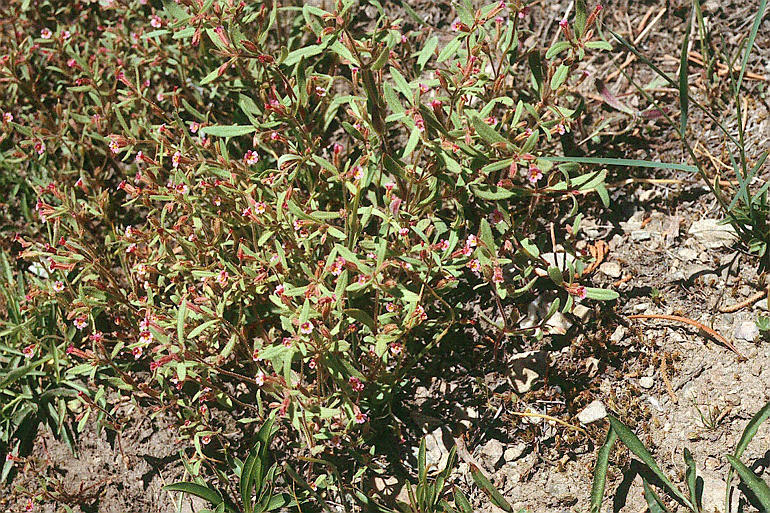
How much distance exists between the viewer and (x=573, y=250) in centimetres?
304

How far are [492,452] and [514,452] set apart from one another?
9 centimetres

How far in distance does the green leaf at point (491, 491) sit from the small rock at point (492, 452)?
10 cm

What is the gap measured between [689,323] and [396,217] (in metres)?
1.29

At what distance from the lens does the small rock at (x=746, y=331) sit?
277 centimetres

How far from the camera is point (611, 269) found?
3062 mm

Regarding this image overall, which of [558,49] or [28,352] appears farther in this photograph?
[28,352]

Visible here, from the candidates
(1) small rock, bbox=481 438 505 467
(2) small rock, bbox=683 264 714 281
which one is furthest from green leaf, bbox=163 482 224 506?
(2) small rock, bbox=683 264 714 281

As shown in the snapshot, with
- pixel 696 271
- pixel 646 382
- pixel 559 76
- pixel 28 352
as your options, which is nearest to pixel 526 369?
pixel 646 382

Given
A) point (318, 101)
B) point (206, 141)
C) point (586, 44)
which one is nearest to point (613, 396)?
point (586, 44)

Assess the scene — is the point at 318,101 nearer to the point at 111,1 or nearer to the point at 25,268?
the point at 111,1

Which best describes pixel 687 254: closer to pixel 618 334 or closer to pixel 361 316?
pixel 618 334

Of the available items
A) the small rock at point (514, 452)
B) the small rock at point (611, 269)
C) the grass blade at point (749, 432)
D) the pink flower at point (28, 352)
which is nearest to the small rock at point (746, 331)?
the grass blade at point (749, 432)

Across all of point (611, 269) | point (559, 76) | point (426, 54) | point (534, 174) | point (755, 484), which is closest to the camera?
point (755, 484)

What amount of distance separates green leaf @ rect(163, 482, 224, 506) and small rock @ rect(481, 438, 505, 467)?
1.10 meters
